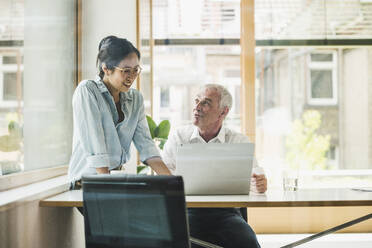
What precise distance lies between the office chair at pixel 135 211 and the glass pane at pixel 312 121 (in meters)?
3.17

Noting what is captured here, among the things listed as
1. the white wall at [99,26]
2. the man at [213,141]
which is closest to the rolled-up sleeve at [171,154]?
the man at [213,141]

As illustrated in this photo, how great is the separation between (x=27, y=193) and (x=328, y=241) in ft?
9.71

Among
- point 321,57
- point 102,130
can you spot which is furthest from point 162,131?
point 321,57

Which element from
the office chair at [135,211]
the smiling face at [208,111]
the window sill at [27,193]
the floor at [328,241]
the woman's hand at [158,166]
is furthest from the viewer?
the floor at [328,241]

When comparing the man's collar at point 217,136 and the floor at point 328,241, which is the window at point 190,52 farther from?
the man's collar at point 217,136

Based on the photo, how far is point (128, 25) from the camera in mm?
3537

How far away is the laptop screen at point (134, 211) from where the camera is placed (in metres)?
1.26

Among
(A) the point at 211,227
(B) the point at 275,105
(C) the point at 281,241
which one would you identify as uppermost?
(B) the point at 275,105

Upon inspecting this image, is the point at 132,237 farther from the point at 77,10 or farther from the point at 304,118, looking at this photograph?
the point at 304,118

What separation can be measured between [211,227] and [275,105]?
8.08ft

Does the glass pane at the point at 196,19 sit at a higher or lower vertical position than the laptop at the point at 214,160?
higher

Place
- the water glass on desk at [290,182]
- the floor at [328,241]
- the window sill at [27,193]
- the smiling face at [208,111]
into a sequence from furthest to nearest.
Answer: the floor at [328,241]
the smiling face at [208,111]
the water glass on desk at [290,182]
the window sill at [27,193]

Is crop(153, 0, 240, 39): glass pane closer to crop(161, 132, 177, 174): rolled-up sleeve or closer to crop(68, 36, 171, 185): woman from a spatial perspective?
crop(161, 132, 177, 174): rolled-up sleeve

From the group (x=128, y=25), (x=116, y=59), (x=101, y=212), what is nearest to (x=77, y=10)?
(x=128, y=25)
